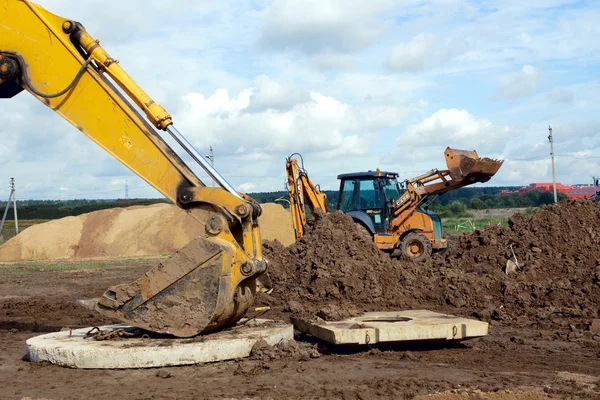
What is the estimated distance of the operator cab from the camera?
17.8m

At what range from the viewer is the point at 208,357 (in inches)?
283

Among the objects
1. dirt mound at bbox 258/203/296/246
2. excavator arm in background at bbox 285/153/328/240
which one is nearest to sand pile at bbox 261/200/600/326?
excavator arm in background at bbox 285/153/328/240

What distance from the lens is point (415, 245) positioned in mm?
17891

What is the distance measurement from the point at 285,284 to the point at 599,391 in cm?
731

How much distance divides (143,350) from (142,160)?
2.03 meters

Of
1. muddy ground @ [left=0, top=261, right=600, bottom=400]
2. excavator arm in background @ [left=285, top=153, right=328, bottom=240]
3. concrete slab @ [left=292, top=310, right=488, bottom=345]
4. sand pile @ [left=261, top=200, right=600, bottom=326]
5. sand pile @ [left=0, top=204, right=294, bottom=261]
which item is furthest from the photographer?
sand pile @ [left=0, top=204, right=294, bottom=261]

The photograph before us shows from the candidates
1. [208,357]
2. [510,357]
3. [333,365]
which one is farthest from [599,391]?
[208,357]

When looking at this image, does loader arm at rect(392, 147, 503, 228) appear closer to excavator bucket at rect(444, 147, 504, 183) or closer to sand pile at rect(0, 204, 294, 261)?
excavator bucket at rect(444, 147, 504, 183)

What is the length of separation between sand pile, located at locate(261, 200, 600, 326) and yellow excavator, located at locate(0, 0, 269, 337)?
3640 millimetres

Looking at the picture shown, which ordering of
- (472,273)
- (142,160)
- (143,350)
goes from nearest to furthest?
1. (143,350)
2. (142,160)
3. (472,273)

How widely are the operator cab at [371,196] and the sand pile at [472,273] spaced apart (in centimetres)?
294

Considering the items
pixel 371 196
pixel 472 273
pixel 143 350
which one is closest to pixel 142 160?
pixel 143 350

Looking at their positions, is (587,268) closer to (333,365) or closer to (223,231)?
(333,365)

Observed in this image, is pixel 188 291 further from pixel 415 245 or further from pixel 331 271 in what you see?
pixel 415 245
